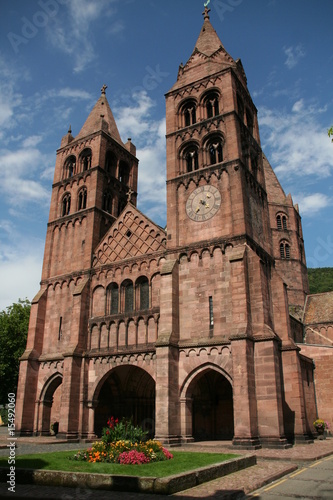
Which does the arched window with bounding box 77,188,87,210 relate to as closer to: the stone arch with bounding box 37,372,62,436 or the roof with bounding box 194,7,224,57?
the stone arch with bounding box 37,372,62,436

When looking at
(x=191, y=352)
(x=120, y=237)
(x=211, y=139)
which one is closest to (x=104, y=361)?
(x=191, y=352)

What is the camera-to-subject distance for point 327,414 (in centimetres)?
3070

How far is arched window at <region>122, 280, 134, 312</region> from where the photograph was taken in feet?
91.1

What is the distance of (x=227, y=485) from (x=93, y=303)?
66.0 feet

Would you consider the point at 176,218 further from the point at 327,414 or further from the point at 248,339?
the point at 327,414

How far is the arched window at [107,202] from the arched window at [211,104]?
10613mm

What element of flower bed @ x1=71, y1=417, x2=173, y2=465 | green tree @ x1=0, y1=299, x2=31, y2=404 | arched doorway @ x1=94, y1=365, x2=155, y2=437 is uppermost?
green tree @ x1=0, y1=299, x2=31, y2=404

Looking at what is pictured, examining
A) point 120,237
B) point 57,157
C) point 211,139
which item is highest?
point 57,157

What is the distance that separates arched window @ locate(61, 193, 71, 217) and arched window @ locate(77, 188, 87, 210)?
4.12 ft

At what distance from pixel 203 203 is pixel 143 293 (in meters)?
7.08

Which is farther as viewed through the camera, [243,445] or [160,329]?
[160,329]

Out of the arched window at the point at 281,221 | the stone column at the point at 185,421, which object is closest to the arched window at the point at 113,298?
the stone column at the point at 185,421

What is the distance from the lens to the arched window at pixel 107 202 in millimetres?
34662

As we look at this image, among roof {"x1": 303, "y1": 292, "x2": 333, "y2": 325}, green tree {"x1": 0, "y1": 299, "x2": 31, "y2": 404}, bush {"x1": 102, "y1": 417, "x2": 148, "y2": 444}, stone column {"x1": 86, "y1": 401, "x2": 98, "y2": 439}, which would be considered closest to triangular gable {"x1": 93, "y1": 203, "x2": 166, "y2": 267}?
stone column {"x1": 86, "y1": 401, "x2": 98, "y2": 439}
